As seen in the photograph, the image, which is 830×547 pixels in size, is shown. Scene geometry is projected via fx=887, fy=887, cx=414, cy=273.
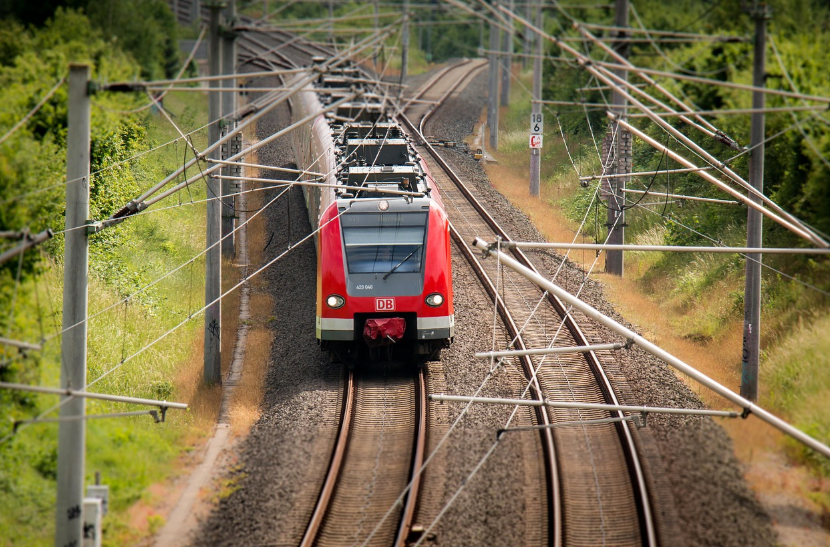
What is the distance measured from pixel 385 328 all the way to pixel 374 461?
2659 mm

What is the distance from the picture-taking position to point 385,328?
1499 cm

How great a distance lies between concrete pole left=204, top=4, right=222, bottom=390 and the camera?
15.4m

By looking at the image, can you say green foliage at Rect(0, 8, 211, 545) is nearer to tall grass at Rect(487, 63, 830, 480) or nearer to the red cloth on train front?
the red cloth on train front

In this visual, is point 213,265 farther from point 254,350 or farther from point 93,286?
point 93,286

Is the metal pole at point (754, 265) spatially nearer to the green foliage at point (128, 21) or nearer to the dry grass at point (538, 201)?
the dry grass at point (538, 201)

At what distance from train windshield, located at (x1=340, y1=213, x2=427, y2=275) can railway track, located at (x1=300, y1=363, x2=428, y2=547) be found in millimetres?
2077

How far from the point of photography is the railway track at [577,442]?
11.1m

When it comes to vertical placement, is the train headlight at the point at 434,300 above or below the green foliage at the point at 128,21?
below

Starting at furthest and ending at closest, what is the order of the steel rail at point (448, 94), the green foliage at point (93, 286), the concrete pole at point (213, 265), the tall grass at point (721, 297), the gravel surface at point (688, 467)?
the steel rail at point (448, 94) → the concrete pole at point (213, 265) → the tall grass at point (721, 297) → the green foliage at point (93, 286) → the gravel surface at point (688, 467)

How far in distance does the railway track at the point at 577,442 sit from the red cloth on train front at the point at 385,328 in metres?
2.03

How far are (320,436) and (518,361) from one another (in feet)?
14.9

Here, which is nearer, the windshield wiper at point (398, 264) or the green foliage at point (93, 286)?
Result: the green foliage at point (93, 286)

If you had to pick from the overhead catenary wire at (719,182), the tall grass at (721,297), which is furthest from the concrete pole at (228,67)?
the tall grass at (721,297)

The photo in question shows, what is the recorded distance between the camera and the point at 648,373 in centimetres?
1577
